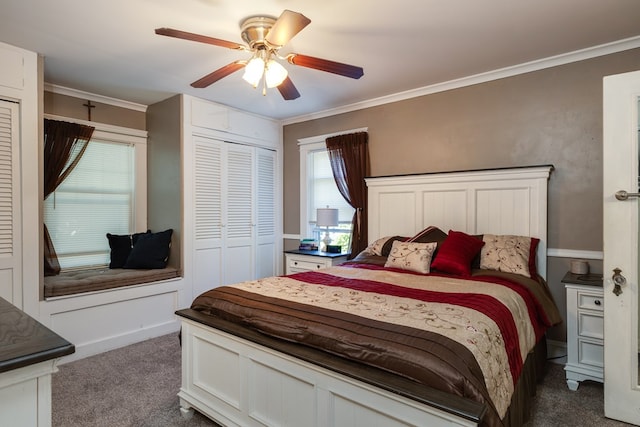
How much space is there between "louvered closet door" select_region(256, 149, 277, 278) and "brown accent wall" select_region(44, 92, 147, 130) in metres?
1.48

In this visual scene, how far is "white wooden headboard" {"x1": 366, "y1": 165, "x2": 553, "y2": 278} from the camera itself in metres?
3.01

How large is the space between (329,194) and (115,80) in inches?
103

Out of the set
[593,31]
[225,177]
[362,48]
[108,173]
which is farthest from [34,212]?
[593,31]

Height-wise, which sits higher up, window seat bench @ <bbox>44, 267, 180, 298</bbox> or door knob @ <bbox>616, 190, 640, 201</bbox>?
door knob @ <bbox>616, 190, 640, 201</bbox>

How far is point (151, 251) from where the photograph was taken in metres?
3.79

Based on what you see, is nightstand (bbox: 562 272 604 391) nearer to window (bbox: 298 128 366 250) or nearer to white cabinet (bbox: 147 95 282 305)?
window (bbox: 298 128 366 250)

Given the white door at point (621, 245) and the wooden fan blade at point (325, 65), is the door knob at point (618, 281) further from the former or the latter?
the wooden fan blade at point (325, 65)

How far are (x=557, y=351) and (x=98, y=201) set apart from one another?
4729mm

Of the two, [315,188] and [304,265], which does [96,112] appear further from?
[304,265]

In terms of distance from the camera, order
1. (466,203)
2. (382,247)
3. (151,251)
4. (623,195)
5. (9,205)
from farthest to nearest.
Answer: (151,251)
(382,247)
(466,203)
(9,205)
(623,195)

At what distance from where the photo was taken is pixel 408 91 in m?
3.79

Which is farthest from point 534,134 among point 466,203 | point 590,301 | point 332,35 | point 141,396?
point 141,396

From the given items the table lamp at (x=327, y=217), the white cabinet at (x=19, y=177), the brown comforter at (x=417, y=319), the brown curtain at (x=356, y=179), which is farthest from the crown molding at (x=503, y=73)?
the white cabinet at (x=19, y=177)

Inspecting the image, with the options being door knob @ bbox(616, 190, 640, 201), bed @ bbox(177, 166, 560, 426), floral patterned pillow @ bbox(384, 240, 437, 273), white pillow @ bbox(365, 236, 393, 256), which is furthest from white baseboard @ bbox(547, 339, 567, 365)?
white pillow @ bbox(365, 236, 393, 256)
